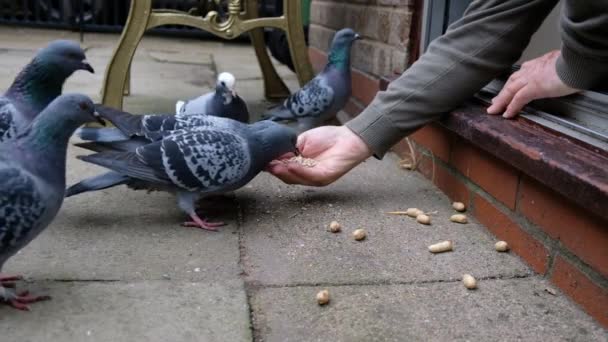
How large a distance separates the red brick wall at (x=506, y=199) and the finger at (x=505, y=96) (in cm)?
15

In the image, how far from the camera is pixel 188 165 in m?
2.18

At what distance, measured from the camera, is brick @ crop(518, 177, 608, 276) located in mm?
1631

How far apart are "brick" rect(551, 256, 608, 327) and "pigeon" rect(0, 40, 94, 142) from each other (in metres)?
1.93

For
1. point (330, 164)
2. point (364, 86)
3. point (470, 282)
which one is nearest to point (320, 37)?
point (364, 86)

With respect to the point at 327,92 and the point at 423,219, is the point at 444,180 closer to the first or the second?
the point at 423,219

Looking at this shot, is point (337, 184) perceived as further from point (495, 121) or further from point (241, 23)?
point (241, 23)

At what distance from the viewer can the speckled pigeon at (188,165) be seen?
218 centimetres

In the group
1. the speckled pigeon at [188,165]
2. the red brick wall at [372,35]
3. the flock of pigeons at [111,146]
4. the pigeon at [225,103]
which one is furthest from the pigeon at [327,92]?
the speckled pigeon at [188,165]

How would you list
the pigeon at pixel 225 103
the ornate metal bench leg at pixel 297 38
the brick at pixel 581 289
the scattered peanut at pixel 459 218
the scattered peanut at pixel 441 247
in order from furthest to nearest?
the ornate metal bench leg at pixel 297 38
the pigeon at pixel 225 103
the scattered peanut at pixel 459 218
the scattered peanut at pixel 441 247
the brick at pixel 581 289

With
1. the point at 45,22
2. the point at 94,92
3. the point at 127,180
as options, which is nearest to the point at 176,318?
the point at 127,180

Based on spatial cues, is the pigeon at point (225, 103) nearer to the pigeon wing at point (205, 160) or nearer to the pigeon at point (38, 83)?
the pigeon at point (38, 83)

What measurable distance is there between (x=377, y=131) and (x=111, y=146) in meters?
0.94

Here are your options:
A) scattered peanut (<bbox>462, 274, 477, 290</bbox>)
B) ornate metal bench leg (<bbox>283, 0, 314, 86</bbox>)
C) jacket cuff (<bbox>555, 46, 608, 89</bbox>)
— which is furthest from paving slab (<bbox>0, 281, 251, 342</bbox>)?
ornate metal bench leg (<bbox>283, 0, 314, 86</bbox>)

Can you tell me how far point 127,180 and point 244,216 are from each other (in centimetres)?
42
